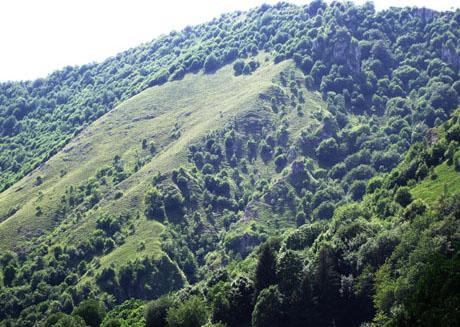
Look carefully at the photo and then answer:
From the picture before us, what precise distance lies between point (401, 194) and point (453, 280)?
61.8 metres

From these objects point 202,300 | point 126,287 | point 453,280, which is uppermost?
point 453,280

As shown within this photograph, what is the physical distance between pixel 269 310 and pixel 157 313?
25.8 m

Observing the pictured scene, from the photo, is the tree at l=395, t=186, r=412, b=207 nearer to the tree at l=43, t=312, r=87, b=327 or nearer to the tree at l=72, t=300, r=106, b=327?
the tree at l=72, t=300, r=106, b=327

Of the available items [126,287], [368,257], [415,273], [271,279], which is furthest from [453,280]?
[126,287]

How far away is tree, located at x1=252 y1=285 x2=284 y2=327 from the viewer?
11012 cm

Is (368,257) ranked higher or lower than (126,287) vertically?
higher

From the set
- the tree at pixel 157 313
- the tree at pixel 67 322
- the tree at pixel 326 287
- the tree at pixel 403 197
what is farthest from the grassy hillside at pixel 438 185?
the tree at pixel 67 322

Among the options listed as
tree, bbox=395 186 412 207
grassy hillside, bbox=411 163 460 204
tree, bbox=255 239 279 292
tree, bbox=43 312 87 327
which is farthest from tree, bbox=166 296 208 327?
grassy hillside, bbox=411 163 460 204

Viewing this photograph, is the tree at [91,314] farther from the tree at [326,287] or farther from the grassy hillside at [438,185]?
the grassy hillside at [438,185]

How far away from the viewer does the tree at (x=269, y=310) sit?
110125 millimetres

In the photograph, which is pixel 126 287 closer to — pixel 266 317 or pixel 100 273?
pixel 100 273

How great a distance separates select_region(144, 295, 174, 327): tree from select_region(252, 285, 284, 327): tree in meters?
20.7

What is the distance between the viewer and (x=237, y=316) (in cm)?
11850

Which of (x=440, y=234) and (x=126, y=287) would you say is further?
(x=126, y=287)
